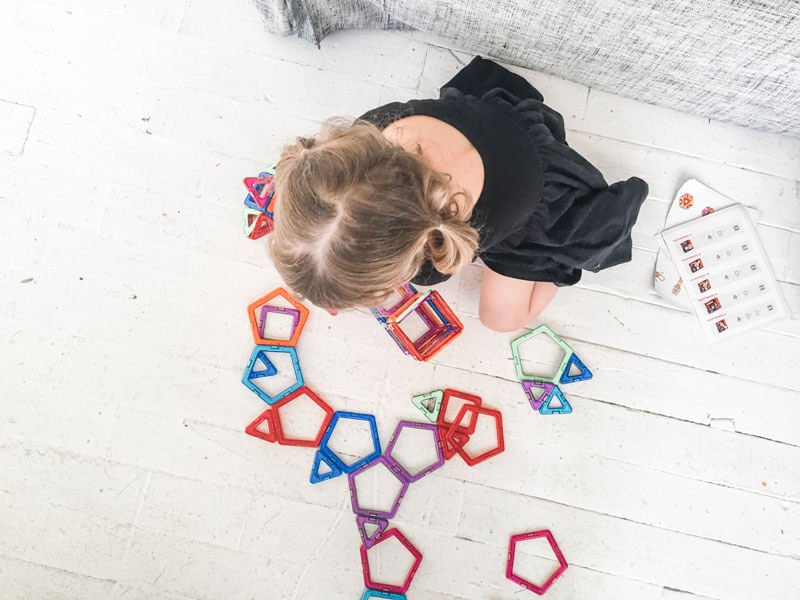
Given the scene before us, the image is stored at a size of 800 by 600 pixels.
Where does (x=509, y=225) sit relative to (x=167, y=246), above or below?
above

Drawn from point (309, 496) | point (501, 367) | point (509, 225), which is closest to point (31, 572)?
point (309, 496)

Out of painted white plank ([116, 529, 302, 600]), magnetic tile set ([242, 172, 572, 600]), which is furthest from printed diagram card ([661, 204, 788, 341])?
painted white plank ([116, 529, 302, 600])

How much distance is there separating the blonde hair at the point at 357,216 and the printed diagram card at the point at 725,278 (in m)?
0.75

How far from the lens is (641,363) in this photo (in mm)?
1408

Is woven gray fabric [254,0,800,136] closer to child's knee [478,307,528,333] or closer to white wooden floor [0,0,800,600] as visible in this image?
white wooden floor [0,0,800,600]

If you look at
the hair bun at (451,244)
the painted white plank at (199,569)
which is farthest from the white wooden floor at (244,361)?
the hair bun at (451,244)

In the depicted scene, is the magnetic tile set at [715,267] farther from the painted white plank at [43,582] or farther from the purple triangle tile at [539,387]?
the painted white plank at [43,582]

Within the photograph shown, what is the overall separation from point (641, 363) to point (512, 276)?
42 cm

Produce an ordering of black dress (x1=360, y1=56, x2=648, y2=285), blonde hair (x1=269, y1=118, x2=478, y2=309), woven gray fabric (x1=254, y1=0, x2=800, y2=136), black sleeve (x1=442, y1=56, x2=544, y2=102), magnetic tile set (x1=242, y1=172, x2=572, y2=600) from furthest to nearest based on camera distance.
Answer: magnetic tile set (x1=242, y1=172, x2=572, y2=600)
black sleeve (x1=442, y1=56, x2=544, y2=102)
woven gray fabric (x1=254, y1=0, x2=800, y2=136)
black dress (x1=360, y1=56, x2=648, y2=285)
blonde hair (x1=269, y1=118, x2=478, y2=309)

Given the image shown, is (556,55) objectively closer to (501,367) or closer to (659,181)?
(659,181)

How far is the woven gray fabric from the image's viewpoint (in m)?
1.13

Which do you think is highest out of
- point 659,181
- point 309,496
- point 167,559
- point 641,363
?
point 659,181

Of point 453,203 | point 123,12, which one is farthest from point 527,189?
point 123,12

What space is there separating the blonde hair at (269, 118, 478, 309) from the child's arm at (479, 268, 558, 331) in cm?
44
